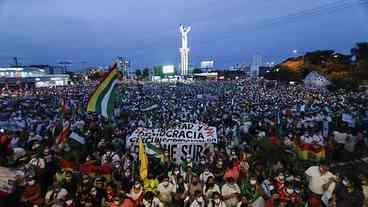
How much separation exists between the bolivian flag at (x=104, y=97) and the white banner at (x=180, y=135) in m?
0.97

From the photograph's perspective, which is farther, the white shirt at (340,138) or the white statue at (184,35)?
the white statue at (184,35)

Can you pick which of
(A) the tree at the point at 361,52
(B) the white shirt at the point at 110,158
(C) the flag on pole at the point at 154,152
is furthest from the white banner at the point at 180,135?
(A) the tree at the point at 361,52

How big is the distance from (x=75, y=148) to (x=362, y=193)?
7804 millimetres

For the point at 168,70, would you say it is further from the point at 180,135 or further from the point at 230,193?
the point at 230,193

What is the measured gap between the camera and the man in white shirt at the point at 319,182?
8500mm

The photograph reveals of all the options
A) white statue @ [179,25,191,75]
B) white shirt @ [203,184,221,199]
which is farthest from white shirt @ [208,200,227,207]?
white statue @ [179,25,191,75]

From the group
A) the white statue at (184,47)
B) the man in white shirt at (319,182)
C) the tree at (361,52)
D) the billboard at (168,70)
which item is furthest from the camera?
the white statue at (184,47)

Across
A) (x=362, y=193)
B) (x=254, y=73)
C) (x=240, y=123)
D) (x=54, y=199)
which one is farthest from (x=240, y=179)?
(x=254, y=73)

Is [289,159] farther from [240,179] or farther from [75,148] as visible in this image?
[75,148]

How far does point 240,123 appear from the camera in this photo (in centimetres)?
1839

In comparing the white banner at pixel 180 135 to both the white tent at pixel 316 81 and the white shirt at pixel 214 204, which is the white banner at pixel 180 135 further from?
the white tent at pixel 316 81

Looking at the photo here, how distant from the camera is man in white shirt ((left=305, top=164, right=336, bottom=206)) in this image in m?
8.50

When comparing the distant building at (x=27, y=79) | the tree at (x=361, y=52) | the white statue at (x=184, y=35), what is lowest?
the distant building at (x=27, y=79)

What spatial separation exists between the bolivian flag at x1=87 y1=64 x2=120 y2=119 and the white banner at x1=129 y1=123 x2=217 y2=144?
0.97 metres
